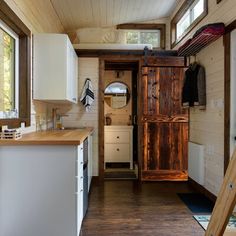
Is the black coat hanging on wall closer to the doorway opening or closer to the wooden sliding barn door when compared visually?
the wooden sliding barn door

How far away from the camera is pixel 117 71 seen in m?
6.29

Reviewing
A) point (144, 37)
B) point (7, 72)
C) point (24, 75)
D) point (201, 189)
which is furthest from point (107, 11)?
point (201, 189)

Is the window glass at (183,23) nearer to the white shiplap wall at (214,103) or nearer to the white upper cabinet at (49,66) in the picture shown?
the white shiplap wall at (214,103)

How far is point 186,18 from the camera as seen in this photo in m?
4.86

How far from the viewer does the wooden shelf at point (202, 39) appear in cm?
320

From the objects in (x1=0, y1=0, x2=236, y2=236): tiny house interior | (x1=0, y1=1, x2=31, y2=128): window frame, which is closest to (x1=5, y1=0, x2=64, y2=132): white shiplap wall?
(x1=0, y1=0, x2=236, y2=236): tiny house interior

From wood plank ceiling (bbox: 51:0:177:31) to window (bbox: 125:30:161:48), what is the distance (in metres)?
0.25

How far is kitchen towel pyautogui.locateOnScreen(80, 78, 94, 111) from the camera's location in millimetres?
4723

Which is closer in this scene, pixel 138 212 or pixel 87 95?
pixel 138 212

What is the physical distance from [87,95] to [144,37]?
2083 mm

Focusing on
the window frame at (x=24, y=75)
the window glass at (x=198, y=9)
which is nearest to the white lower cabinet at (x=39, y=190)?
the window frame at (x=24, y=75)

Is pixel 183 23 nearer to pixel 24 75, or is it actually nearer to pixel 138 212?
pixel 24 75

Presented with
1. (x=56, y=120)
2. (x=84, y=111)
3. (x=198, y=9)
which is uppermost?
(x=198, y=9)

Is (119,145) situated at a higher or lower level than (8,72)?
lower
